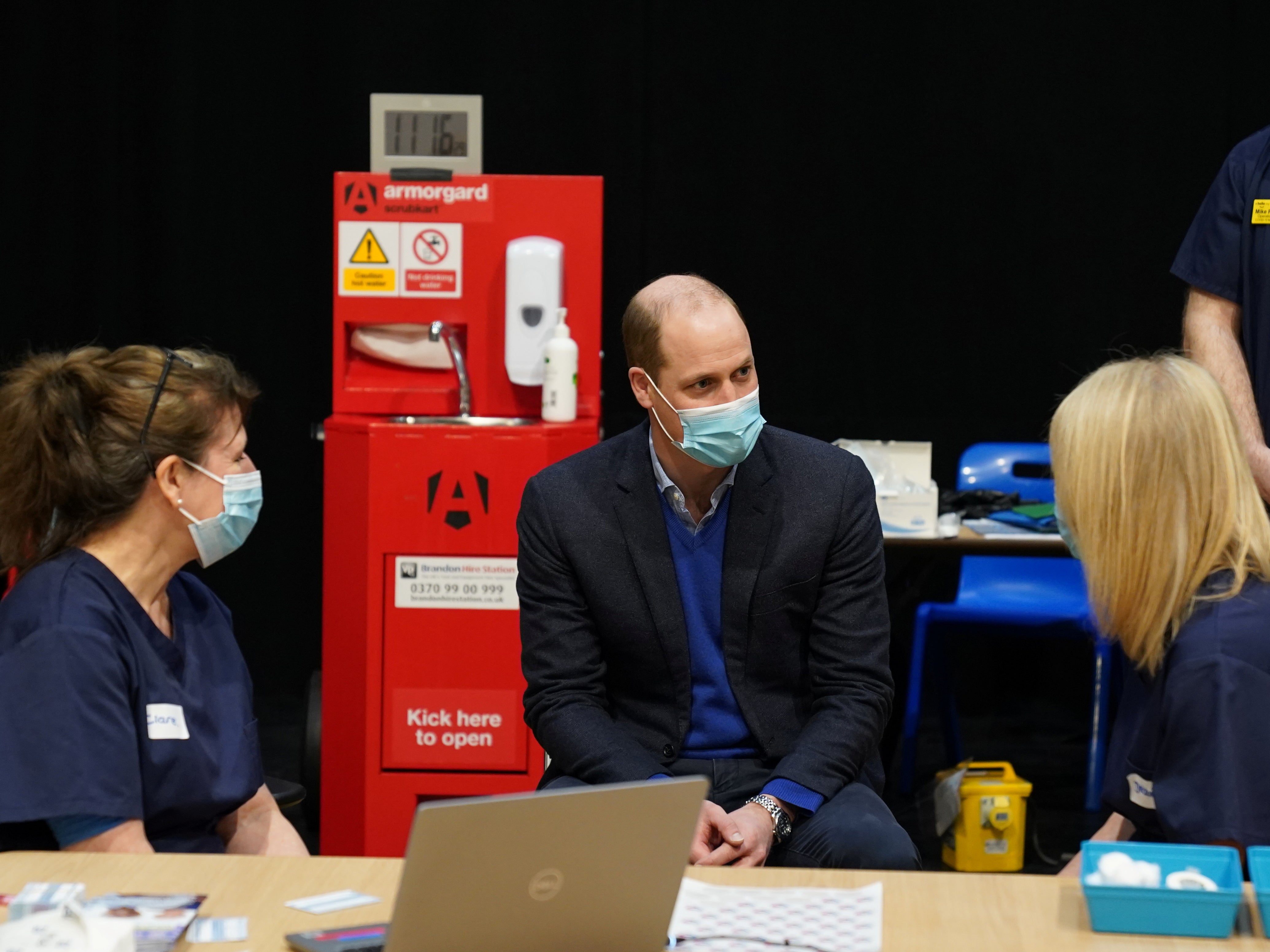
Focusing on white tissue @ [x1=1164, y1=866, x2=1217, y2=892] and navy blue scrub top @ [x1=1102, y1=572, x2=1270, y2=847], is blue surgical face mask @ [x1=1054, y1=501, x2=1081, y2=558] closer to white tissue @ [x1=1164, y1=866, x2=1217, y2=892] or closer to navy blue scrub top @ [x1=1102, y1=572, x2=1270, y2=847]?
navy blue scrub top @ [x1=1102, y1=572, x2=1270, y2=847]

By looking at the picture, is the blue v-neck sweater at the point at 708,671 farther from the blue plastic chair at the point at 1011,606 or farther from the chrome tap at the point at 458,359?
the blue plastic chair at the point at 1011,606

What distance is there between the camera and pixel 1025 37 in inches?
190

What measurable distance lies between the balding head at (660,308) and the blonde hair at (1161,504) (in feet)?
2.48

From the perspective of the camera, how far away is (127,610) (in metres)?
1.93

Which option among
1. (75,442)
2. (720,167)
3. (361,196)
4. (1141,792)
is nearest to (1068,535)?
(1141,792)

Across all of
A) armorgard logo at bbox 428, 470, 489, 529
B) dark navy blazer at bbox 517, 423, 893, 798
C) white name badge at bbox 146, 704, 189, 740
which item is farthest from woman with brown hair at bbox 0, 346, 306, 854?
armorgard logo at bbox 428, 470, 489, 529

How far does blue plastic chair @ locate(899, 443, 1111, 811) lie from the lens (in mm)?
4230

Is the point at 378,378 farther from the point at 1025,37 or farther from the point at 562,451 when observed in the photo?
the point at 1025,37

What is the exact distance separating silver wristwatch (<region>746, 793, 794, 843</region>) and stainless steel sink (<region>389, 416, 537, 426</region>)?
4.23 ft

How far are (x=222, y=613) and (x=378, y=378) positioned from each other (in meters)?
1.36

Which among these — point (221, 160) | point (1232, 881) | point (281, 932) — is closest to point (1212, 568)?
point (1232, 881)

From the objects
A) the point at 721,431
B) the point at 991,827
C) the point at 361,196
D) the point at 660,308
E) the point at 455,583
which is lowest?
the point at 991,827

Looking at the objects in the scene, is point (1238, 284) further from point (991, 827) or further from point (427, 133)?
point (427, 133)

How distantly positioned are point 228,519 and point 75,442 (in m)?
0.25
